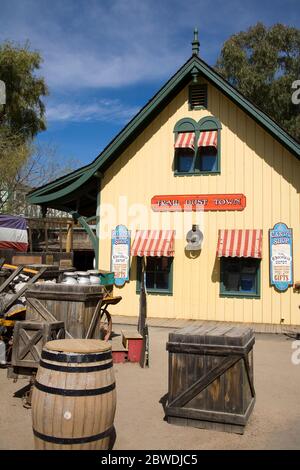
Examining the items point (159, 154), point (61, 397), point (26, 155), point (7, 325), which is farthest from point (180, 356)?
point (26, 155)

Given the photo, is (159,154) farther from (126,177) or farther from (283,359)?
(283,359)

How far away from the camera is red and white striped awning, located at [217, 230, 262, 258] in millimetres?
13375

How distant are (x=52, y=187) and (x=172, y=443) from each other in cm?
1182

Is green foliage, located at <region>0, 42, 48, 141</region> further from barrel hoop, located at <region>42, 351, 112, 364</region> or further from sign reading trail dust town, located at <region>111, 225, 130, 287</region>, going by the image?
barrel hoop, located at <region>42, 351, 112, 364</region>

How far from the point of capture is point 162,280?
14.8 metres

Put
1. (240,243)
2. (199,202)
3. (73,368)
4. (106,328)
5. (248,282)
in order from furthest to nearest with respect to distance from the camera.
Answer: (199,202)
(248,282)
(240,243)
(106,328)
(73,368)

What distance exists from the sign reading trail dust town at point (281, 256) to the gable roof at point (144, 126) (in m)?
2.27

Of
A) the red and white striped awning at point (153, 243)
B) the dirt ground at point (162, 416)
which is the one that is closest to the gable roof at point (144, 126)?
the red and white striped awning at point (153, 243)

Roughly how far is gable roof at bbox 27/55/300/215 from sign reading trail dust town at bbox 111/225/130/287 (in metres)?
2.14

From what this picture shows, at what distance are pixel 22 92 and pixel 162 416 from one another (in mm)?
27565

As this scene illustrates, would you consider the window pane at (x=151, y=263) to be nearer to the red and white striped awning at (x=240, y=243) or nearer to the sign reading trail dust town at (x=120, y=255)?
the sign reading trail dust town at (x=120, y=255)

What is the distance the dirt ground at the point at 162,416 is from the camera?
4.91m

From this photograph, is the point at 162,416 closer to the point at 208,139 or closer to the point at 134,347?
the point at 134,347

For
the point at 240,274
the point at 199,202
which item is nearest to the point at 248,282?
the point at 240,274
